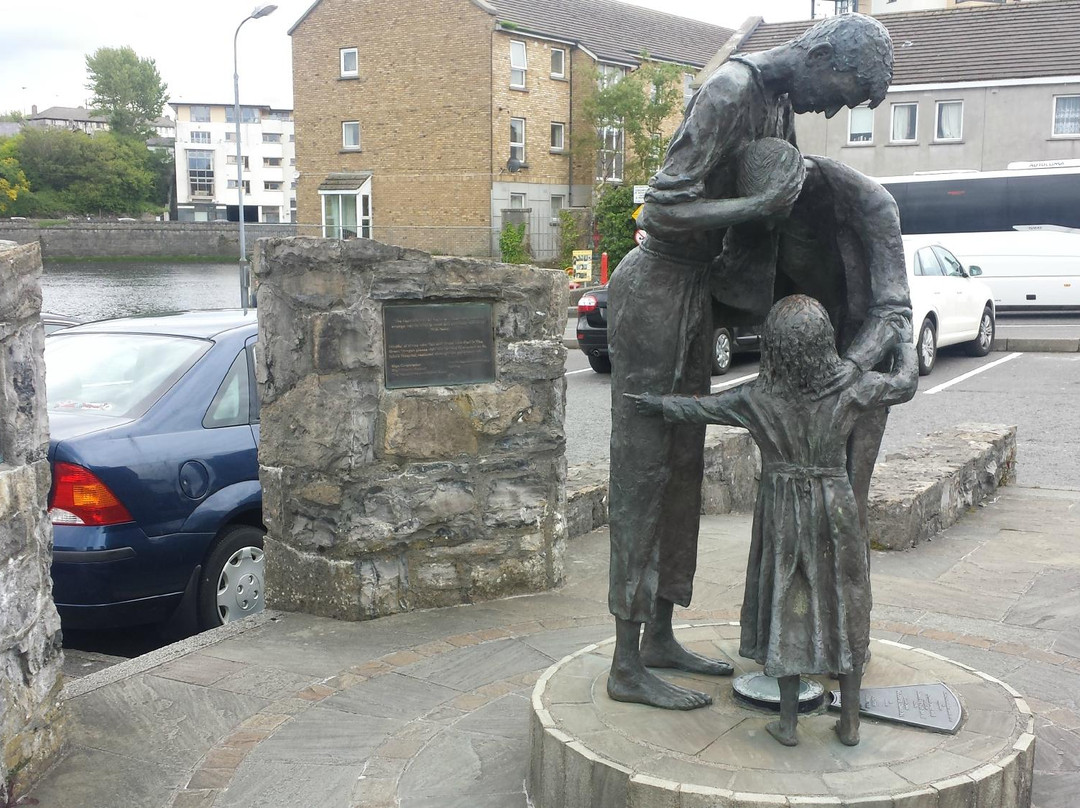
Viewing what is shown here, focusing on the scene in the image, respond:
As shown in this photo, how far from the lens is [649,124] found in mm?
38312

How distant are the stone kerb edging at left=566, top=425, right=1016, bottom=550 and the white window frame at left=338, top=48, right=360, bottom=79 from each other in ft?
119

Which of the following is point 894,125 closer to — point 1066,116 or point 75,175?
point 1066,116

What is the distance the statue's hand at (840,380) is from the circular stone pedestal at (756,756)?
102 centimetres

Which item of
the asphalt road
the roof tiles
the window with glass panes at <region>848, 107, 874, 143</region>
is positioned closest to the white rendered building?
the window with glass panes at <region>848, 107, 874, 143</region>

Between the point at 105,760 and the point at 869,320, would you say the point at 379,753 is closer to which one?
the point at 105,760

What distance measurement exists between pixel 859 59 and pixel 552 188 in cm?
3873

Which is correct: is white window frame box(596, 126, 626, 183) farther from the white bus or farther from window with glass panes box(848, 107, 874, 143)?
the white bus

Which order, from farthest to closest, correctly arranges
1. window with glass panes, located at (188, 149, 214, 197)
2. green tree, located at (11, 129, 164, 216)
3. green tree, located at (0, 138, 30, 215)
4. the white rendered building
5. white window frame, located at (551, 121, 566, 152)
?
window with glass panes, located at (188, 149, 214, 197)
the white rendered building
green tree, located at (11, 129, 164, 216)
green tree, located at (0, 138, 30, 215)
white window frame, located at (551, 121, 566, 152)

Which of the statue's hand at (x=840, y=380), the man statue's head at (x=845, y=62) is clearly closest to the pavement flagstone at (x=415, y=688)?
the statue's hand at (x=840, y=380)

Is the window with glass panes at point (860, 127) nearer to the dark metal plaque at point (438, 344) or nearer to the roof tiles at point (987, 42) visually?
the roof tiles at point (987, 42)

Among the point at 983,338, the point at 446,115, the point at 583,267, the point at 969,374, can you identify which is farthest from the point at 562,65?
the point at 969,374

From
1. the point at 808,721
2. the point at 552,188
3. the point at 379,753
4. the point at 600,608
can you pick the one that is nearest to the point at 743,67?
the point at 808,721

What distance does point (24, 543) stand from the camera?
378 centimetres

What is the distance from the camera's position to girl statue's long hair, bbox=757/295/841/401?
10.7 feet
